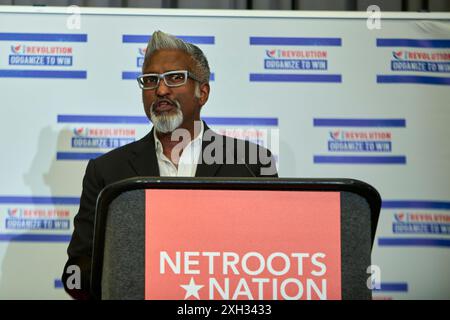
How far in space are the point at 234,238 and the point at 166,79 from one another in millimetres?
1372

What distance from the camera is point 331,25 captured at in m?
2.75

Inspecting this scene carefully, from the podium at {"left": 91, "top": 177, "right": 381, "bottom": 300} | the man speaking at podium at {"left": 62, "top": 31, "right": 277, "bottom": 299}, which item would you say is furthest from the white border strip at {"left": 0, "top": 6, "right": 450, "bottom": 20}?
the podium at {"left": 91, "top": 177, "right": 381, "bottom": 300}

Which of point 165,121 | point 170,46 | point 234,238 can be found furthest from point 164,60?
point 234,238

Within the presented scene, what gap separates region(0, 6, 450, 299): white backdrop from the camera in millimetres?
2639

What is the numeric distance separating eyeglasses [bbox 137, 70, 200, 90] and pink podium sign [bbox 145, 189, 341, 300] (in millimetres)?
1338

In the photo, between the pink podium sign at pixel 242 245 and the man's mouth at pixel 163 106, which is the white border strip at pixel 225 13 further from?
the pink podium sign at pixel 242 245

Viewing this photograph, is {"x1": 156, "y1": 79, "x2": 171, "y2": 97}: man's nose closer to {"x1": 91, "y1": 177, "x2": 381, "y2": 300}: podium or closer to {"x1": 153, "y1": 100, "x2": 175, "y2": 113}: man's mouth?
{"x1": 153, "y1": 100, "x2": 175, "y2": 113}: man's mouth

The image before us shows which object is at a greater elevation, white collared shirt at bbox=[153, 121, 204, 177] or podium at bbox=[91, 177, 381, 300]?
white collared shirt at bbox=[153, 121, 204, 177]

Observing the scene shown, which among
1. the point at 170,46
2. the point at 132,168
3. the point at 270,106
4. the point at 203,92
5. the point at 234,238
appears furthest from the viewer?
the point at 270,106

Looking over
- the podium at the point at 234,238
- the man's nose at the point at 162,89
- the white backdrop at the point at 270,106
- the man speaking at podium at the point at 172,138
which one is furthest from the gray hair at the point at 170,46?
the podium at the point at 234,238

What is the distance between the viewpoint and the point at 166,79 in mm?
2119

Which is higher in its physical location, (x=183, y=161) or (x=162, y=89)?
(x=162, y=89)

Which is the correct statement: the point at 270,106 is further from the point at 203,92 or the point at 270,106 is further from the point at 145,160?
the point at 145,160
